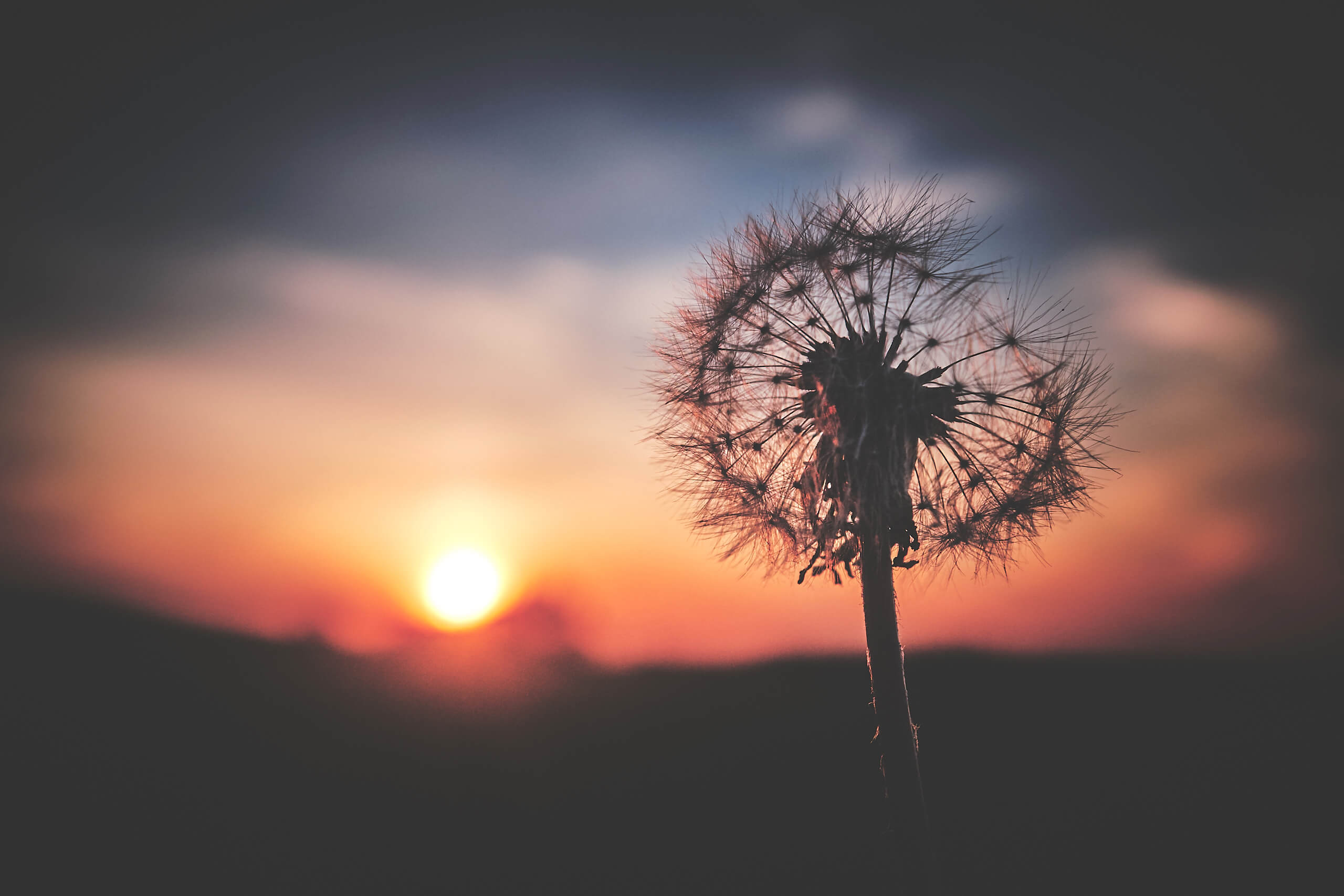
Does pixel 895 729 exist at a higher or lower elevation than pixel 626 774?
higher

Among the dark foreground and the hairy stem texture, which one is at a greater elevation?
the hairy stem texture

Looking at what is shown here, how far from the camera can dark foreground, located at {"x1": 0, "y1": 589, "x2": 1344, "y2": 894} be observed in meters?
6.94

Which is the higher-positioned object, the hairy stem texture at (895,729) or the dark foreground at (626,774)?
the hairy stem texture at (895,729)

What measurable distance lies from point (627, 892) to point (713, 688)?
3.21m

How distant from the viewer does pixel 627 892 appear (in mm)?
7750

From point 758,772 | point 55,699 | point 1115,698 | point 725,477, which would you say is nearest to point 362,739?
point 55,699

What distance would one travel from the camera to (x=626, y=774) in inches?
356

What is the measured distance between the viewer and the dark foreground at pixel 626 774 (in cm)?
694

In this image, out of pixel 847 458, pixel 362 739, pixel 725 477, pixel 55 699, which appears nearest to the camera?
pixel 847 458

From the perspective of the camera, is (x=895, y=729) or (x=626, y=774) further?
(x=626, y=774)

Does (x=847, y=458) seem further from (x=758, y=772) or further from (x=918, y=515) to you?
(x=758, y=772)

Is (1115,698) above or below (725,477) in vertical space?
below

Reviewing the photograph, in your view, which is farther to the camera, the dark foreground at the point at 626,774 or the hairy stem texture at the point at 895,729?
the dark foreground at the point at 626,774

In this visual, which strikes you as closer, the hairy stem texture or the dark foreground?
the hairy stem texture
